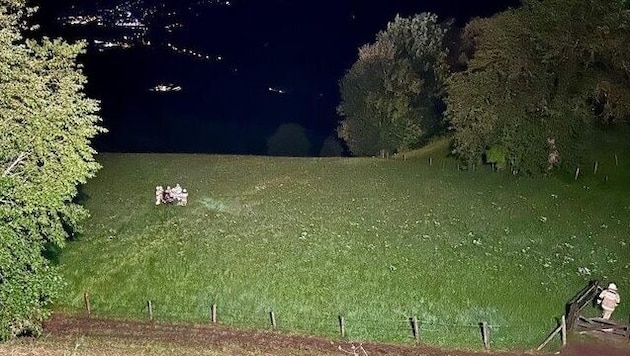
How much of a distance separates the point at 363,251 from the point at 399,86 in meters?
34.7

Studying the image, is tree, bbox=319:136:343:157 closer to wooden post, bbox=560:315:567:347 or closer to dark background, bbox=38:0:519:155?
dark background, bbox=38:0:519:155

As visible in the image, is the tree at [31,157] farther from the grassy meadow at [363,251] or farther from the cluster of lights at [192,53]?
the cluster of lights at [192,53]

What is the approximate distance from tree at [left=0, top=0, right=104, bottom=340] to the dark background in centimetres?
5750

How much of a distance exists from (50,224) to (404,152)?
46274mm

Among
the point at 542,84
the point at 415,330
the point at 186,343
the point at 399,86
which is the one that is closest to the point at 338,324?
the point at 415,330

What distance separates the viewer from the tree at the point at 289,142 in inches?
3494

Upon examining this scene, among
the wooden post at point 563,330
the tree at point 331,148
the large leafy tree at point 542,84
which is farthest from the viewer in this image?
the tree at point 331,148

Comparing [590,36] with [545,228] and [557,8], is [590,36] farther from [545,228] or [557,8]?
[545,228]

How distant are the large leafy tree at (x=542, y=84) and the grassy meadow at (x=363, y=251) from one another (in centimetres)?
348

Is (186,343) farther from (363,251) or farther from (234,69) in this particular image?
(234,69)

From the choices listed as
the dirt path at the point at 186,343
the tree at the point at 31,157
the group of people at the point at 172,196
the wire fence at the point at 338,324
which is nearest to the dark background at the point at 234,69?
the group of people at the point at 172,196

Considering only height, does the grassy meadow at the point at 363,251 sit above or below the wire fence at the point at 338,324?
above

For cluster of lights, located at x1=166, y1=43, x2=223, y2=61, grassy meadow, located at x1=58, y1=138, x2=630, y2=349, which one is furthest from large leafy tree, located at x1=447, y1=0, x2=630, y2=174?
cluster of lights, located at x1=166, y1=43, x2=223, y2=61

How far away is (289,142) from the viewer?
303 ft
